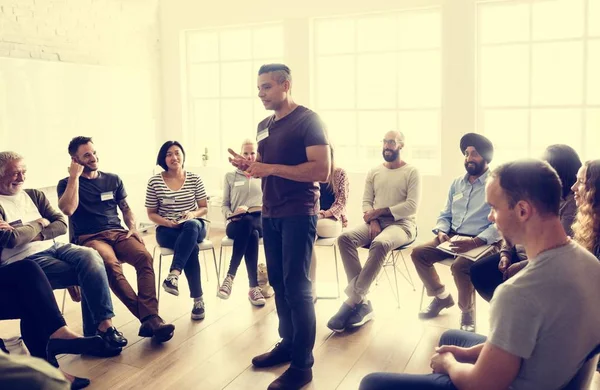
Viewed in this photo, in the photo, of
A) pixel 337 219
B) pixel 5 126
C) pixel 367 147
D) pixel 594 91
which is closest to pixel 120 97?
pixel 5 126

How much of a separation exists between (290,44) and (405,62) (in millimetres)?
1338

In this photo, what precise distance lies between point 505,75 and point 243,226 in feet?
10.3

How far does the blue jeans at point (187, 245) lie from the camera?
3.91m

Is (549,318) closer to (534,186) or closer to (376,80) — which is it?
(534,186)

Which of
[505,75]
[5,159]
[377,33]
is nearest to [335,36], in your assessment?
[377,33]

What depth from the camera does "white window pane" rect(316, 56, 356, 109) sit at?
6.45 meters

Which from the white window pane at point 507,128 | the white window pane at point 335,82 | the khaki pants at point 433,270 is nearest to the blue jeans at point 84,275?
the khaki pants at point 433,270

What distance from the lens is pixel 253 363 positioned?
10.2 feet

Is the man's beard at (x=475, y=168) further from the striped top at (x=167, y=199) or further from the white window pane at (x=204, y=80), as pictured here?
the white window pane at (x=204, y=80)

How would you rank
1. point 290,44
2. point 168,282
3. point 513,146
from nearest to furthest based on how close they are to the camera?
point 168,282
point 513,146
point 290,44

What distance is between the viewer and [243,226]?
4.32m

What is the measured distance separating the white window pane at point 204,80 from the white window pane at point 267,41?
0.66m

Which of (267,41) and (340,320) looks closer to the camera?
(340,320)

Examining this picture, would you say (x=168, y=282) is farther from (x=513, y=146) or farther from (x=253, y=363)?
(x=513, y=146)
